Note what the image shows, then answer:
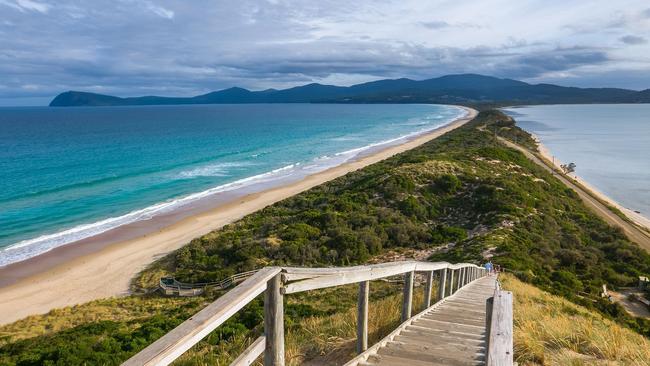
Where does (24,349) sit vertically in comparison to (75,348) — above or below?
below

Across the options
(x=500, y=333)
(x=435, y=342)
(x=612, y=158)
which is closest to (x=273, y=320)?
(x=500, y=333)

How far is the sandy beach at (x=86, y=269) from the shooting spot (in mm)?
19188

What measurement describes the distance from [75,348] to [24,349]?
111 inches

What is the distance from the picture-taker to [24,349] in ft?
40.1

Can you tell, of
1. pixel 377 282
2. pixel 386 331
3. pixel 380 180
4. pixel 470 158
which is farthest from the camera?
pixel 470 158

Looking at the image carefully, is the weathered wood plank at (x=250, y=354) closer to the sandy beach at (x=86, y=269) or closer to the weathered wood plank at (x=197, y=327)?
the weathered wood plank at (x=197, y=327)

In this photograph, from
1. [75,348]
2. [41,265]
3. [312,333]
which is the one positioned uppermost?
[312,333]

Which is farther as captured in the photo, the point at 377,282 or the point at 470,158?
the point at 470,158

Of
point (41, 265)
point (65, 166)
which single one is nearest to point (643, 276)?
point (41, 265)

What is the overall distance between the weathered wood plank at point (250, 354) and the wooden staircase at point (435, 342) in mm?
1217

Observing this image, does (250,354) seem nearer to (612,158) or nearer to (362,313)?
(362,313)

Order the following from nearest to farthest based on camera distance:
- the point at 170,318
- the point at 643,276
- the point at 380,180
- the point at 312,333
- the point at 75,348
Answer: the point at 312,333 → the point at 75,348 → the point at 170,318 → the point at 643,276 → the point at 380,180

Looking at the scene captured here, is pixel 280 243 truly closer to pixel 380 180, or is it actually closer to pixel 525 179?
pixel 380 180

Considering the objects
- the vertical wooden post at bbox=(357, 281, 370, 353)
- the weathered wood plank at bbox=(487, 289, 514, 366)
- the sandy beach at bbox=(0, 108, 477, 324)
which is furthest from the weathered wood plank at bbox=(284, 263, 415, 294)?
the sandy beach at bbox=(0, 108, 477, 324)
